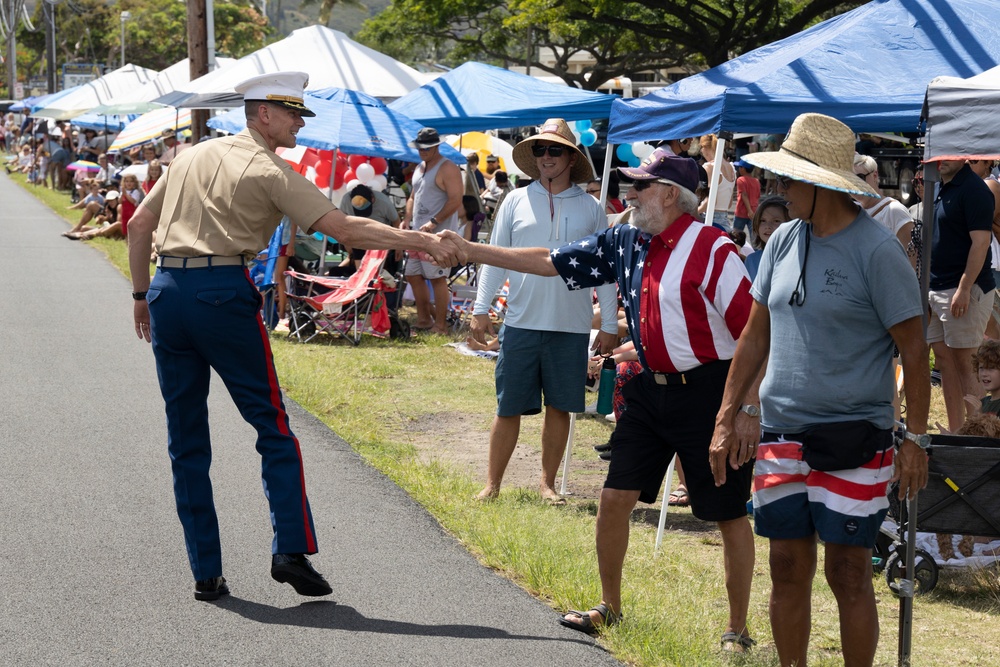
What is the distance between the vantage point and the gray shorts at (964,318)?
8.00 meters

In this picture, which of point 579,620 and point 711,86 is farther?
point 711,86

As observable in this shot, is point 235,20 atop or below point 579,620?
atop

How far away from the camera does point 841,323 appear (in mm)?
3910

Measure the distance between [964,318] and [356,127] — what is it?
7290 mm

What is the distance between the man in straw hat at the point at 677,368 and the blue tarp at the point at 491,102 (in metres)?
7.68

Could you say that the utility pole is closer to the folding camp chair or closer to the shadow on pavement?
the folding camp chair

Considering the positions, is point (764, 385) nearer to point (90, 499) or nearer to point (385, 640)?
point (385, 640)

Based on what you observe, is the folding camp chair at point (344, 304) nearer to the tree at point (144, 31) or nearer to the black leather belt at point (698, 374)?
the black leather belt at point (698, 374)

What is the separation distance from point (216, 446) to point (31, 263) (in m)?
Answer: 12.4

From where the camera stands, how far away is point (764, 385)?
4.14 meters

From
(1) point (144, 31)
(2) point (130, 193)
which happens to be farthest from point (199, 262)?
(1) point (144, 31)

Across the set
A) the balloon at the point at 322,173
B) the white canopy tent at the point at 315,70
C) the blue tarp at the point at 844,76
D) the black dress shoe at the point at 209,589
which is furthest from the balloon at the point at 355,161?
the black dress shoe at the point at 209,589

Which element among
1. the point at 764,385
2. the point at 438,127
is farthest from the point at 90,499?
the point at 438,127

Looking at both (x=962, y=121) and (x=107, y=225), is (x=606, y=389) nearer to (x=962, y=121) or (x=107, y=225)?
(x=962, y=121)
